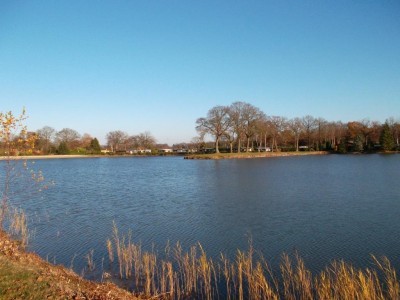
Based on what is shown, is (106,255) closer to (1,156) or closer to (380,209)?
(1,156)

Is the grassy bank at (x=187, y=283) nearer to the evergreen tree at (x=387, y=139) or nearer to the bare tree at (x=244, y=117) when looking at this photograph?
the bare tree at (x=244, y=117)

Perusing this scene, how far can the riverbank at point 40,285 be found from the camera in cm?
632

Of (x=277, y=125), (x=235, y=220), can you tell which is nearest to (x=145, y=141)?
(x=277, y=125)

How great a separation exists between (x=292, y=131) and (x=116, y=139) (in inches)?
2568

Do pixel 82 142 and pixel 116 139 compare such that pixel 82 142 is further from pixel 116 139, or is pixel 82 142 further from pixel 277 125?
pixel 277 125

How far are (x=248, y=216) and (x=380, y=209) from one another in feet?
23.3

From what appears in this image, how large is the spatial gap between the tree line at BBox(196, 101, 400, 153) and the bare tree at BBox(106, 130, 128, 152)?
41113 millimetres

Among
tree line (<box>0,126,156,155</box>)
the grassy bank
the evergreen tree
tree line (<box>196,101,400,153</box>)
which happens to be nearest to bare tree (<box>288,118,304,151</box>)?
tree line (<box>196,101,400,153</box>)

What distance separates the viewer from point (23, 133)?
8.63 metres

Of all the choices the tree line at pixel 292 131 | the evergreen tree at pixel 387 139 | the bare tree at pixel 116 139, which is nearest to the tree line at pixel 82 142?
the bare tree at pixel 116 139

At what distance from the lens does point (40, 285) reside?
6730 mm

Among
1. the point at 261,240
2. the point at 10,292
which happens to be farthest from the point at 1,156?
the point at 261,240

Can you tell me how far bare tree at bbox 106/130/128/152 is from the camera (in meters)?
124

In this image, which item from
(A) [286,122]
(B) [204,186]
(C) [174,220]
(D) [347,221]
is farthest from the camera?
(A) [286,122]
